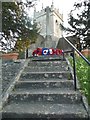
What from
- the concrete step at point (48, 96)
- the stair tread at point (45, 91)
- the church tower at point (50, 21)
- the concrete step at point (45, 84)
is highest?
the church tower at point (50, 21)

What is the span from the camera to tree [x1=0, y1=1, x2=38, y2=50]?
1155 cm

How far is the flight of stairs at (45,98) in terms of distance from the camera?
346 cm

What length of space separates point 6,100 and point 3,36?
8560mm

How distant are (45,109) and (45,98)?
1.37 ft

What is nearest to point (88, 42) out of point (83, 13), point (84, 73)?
point (83, 13)

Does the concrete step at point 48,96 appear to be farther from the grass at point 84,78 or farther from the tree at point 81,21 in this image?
the tree at point 81,21

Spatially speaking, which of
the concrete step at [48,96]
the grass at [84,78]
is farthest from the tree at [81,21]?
the concrete step at [48,96]

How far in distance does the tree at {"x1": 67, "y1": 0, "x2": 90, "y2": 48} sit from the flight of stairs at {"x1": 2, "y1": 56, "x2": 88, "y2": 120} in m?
9.31

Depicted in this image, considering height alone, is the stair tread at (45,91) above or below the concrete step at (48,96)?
above

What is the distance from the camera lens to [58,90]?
4.35 meters

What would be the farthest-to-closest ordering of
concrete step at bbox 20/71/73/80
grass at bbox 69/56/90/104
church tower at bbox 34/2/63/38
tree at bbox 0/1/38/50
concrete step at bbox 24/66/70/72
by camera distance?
church tower at bbox 34/2/63/38
tree at bbox 0/1/38/50
concrete step at bbox 24/66/70/72
concrete step at bbox 20/71/73/80
grass at bbox 69/56/90/104

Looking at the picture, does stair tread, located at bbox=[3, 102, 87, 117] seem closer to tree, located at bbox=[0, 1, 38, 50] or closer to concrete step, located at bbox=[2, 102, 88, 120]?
concrete step, located at bbox=[2, 102, 88, 120]

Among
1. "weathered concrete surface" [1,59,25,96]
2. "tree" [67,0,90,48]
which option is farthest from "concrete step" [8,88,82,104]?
"tree" [67,0,90,48]

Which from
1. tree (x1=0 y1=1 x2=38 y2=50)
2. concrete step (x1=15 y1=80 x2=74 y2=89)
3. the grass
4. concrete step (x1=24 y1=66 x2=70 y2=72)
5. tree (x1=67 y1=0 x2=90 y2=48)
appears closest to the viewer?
the grass
